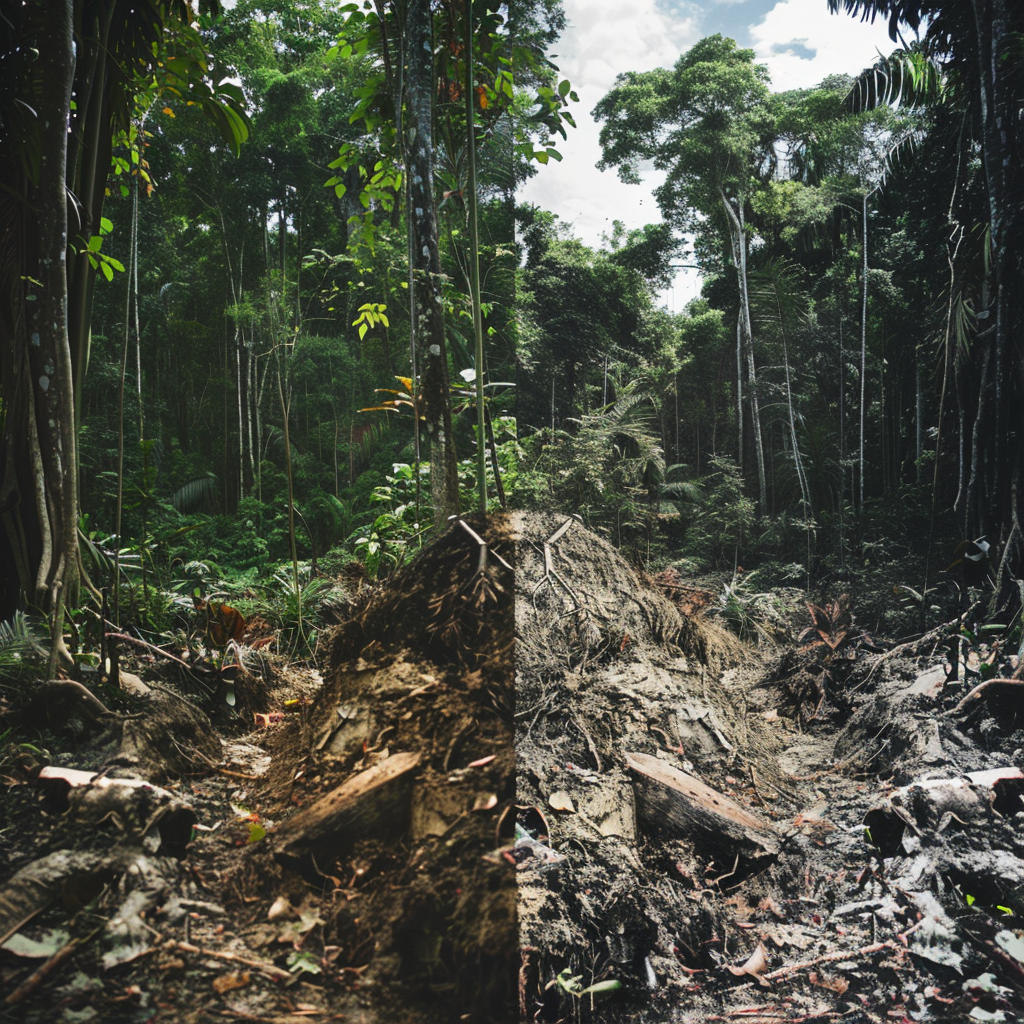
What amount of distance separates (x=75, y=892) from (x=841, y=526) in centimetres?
332

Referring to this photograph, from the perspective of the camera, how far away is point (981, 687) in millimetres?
2004

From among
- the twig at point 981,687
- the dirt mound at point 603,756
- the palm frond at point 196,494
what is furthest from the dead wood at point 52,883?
the twig at point 981,687

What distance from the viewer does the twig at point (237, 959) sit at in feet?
3.17

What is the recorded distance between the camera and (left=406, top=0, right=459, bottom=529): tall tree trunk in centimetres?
195

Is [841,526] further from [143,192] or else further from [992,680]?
[143,192]

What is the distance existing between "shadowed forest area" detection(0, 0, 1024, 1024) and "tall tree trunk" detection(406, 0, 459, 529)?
0.05 feet

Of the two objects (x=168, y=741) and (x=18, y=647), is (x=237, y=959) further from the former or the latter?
(x=18, y=647)

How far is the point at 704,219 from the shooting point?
2.87 metres

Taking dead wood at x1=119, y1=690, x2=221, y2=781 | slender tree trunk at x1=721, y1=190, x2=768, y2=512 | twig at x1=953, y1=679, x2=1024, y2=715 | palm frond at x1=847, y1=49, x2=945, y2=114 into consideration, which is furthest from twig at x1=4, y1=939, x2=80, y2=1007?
palm frond at x1=847, y1=49, x2=945, y2=114

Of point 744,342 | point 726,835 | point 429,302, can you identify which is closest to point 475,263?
point 429,302

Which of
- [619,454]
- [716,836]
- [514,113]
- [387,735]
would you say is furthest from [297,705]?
[514,113]

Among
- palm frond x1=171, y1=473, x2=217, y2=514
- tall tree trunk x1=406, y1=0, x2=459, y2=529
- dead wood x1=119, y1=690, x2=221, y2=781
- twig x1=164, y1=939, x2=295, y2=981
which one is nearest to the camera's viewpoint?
twig x1=164, y1=939, x2=295, y2=981

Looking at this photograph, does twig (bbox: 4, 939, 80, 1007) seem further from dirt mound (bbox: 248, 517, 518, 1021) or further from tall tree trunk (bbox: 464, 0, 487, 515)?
tall tree trunk (bbox: 464, 0, 487, 515)

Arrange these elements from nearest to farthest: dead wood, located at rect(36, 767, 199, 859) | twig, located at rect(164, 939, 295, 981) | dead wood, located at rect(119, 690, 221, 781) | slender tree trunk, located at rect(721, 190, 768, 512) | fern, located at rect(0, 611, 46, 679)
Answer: twig, located at rect(164, 939, 295, 981)
dead wood, located at rect(36, 767, 199, 859)
dead wood, located at rect(119, 690, 221, 781)
fern, located at rect(0, 611, 46, 679)
slender tree trunk, located at rect(721, 190, 768, 512)
